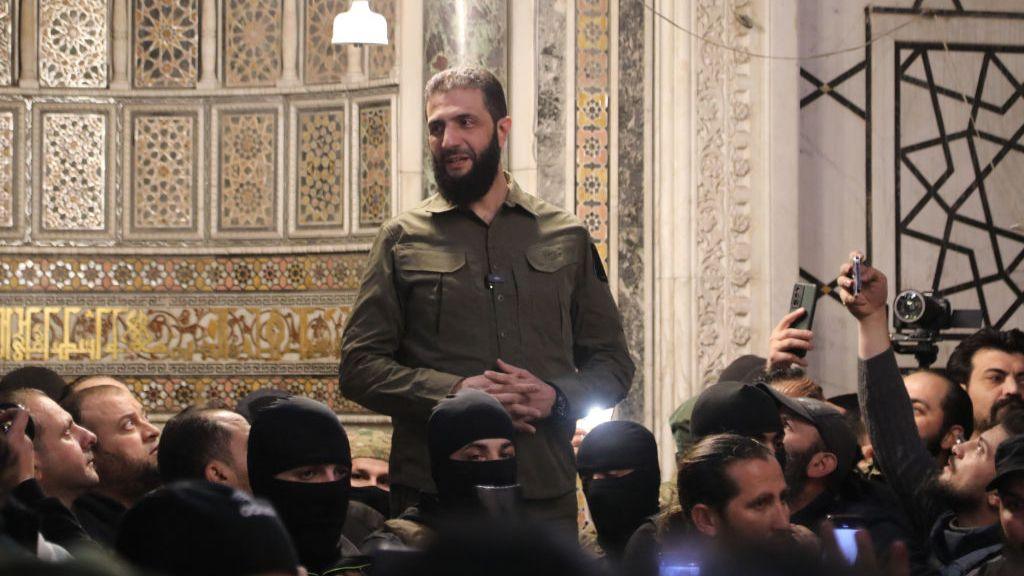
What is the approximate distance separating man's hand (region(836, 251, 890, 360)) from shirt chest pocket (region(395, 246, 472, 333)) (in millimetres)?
1095

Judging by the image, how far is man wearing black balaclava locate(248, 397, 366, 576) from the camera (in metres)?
3.73

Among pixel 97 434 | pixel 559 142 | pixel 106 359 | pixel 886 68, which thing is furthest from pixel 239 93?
pixel 97 434

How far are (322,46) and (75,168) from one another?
1.86 meters

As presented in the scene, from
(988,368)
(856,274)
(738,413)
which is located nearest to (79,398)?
(738,413)

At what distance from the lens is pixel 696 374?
8445mm

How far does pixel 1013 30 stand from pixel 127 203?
5.72 metres

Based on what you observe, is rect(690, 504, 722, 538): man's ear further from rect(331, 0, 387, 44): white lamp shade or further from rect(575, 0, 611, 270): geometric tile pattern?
rect(331, 0, 387, 44): white lamp shade

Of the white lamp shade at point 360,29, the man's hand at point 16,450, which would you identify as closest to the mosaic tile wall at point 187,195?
the white lamp shade at point 360,29

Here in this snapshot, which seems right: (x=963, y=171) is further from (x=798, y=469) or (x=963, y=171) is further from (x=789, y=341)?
(x=798, y=469)

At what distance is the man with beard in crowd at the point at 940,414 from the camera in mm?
5320

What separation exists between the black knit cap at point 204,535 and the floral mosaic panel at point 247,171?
820 cm

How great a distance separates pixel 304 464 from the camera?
3.80 metres

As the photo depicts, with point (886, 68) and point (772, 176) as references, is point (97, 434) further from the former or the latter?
point (886, 68)

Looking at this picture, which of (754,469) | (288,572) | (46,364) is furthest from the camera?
(46,364)
